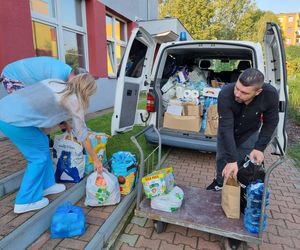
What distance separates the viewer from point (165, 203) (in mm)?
2371

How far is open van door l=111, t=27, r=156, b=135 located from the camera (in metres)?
3.72

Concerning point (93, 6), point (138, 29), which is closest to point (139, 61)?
point (138, 29)

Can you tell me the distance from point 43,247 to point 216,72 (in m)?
5.84

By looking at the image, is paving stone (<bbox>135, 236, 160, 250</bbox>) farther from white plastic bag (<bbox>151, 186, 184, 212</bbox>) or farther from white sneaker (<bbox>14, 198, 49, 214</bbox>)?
white sneaker (<bbox>14, 198, 49, 214</bbox>)

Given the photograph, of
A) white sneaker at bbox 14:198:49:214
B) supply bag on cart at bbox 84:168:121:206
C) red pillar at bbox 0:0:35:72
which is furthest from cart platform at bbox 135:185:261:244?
red pillar at bbox 0:0:35:72

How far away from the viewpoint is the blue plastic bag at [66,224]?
2223 mm

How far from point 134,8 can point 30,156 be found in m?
9.59

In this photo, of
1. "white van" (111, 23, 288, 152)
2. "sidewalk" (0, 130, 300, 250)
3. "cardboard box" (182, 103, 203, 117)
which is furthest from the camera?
"cardboard box" (182, 103, 203, 117)

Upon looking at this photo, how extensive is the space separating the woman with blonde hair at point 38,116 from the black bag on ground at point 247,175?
1.42 meters

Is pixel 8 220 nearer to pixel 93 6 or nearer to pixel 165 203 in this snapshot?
pixel 165 203

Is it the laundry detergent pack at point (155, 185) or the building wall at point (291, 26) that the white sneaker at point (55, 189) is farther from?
the building wall at point (291, 26)

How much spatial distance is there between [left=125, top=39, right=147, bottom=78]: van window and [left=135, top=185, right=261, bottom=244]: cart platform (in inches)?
87.4

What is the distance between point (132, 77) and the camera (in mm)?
4074

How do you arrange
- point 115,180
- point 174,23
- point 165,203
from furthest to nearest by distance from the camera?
point 174,23 → point 115,180 → point 165,203
